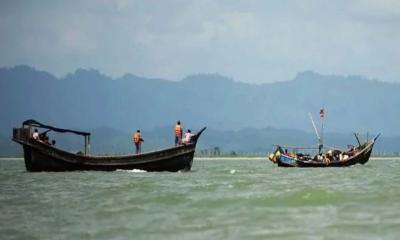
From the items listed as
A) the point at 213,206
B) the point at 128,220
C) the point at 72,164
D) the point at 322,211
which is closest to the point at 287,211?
the point at 322,211

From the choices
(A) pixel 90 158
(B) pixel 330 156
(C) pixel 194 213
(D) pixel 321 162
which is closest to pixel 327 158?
(B) pixel 330 156

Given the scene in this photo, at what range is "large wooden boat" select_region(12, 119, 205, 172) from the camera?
137ft

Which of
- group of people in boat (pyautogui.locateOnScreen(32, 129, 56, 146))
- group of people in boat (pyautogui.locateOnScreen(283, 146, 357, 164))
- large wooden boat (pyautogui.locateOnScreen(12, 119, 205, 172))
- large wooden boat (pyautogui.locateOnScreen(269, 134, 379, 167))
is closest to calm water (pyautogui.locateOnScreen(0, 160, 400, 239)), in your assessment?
large wooden boat (pyautogui.locateOnScreen(12, 119, 205, 172))

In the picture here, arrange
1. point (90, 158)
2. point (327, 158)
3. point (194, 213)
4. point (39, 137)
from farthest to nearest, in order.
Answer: point (327, 158)
point (39, 137)
point (90, 158)
point (194, 213)

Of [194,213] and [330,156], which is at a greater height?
[330,156]

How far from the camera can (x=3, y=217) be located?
66.0 feet

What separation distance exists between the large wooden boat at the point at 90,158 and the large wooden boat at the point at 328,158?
65.3 ft

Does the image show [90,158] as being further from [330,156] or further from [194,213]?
[330,156]

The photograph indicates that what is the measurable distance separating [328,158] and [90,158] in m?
25.9

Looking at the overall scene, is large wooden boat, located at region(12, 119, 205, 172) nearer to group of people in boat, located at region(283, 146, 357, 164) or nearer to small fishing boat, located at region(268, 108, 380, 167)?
small fishing boat, located at region(268, 108, 380, 167)

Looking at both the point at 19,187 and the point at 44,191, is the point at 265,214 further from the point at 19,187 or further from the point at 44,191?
the point at 19,187

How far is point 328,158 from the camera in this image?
61656mm

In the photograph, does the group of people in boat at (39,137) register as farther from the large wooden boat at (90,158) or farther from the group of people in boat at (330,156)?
the group of people in boat at (330,156)

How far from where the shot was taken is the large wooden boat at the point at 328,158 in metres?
60.3
